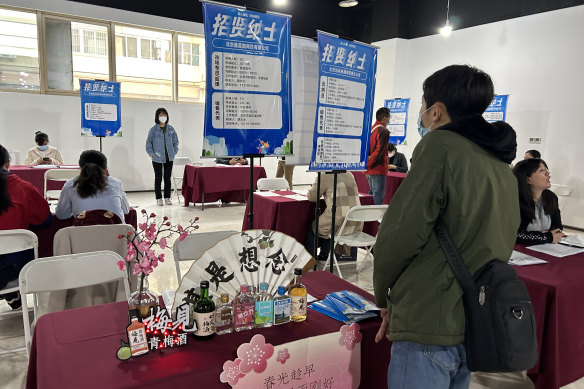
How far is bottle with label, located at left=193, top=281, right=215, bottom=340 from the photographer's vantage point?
118cm

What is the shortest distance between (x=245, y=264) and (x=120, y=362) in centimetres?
46

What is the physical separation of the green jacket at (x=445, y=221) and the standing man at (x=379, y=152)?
411cm

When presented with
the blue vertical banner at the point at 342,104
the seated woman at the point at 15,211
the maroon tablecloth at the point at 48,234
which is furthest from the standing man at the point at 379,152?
the seated woman at the point at 15,211

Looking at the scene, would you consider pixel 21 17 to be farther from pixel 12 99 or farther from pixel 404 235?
pixel 404 235

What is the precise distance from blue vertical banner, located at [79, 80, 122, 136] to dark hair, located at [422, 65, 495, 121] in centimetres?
623

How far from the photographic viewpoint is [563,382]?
194 cm

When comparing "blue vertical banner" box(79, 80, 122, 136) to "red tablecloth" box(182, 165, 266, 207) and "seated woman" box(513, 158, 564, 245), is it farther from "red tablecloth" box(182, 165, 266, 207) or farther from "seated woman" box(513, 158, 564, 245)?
"seated woman" box(513, 158, 564, 245)

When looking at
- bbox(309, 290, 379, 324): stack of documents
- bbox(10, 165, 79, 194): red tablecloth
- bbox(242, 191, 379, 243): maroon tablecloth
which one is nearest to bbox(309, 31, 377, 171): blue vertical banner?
bbox(242, 191, 379, 243): maroon tablecloth

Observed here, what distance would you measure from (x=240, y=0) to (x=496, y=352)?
841 centimetres

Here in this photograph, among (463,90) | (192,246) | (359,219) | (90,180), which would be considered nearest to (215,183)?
(359,219)

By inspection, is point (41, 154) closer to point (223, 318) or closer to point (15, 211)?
point (15, 211)

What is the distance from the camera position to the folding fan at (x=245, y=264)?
1256mm

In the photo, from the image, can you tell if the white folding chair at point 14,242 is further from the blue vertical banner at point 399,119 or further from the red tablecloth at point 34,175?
the blue vertical banner at point 399,119

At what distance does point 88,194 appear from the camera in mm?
2590
